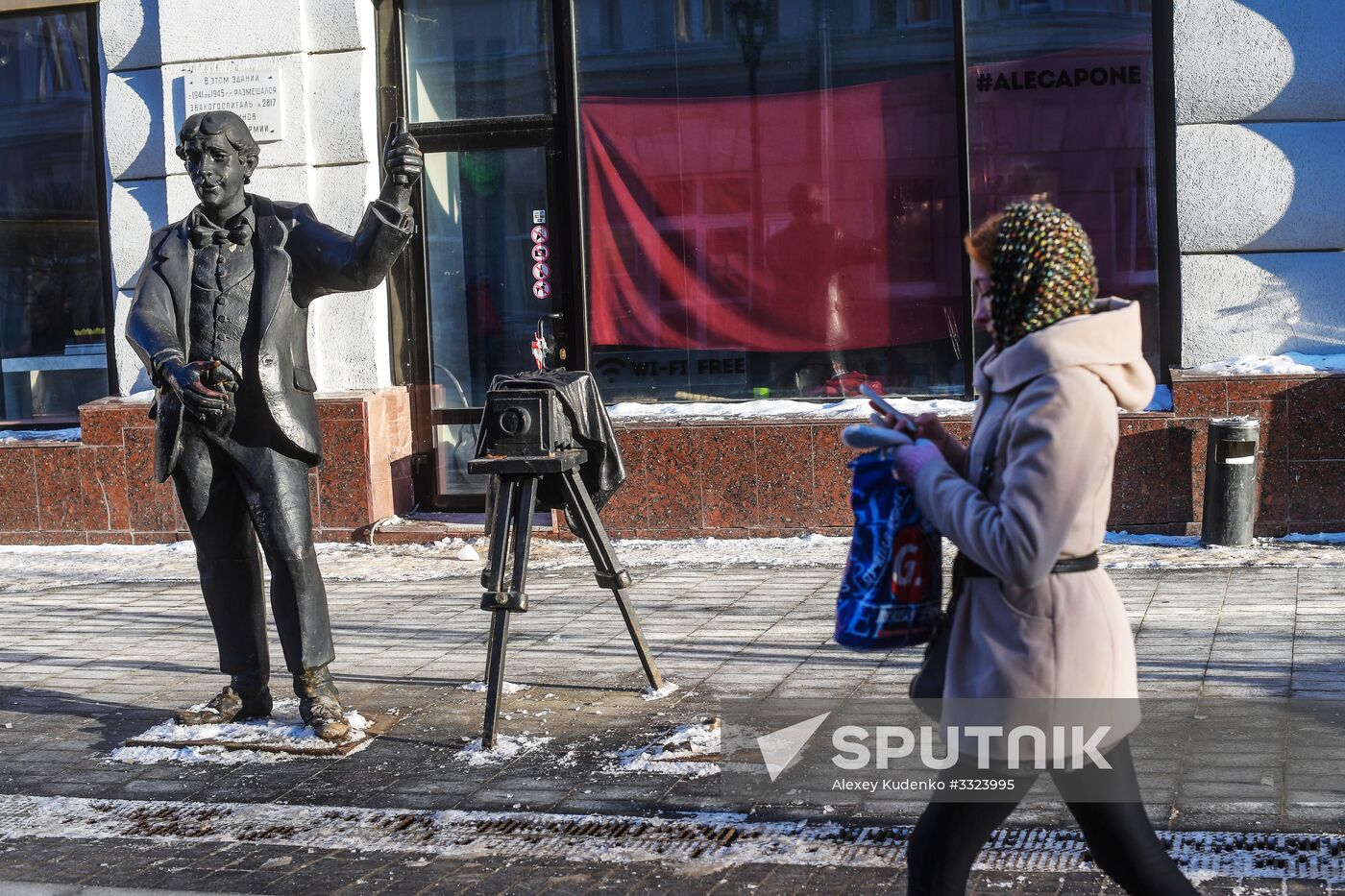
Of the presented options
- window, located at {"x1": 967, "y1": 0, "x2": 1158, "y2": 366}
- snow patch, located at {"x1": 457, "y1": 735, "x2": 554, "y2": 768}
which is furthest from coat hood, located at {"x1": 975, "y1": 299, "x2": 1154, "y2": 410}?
window, located at {"x1": 967, "y1": 0, "x2": 1158, "y2": 366}

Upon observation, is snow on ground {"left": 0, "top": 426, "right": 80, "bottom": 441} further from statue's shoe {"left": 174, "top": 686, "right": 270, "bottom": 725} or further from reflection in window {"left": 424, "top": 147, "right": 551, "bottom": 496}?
statue's shoe {"left": 174, "top": 686, "right": 270, "bottom": 725}

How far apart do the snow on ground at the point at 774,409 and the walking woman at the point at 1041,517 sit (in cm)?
648

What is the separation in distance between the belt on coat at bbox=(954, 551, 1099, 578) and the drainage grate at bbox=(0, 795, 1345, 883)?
1.44 metres

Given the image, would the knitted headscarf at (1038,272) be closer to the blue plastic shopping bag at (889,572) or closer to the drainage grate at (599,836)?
the blue plastic shopping bag at (889,572)

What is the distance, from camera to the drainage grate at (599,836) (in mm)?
4305

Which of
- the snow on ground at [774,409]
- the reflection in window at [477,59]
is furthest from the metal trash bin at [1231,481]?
the reflection in window at [477,59]

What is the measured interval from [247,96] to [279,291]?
17.1 ft

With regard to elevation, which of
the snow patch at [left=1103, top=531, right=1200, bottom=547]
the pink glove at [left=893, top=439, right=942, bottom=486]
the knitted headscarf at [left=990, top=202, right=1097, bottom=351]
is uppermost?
the knitted headscarf at [left=990, top=202, right=1097, bottom=351]

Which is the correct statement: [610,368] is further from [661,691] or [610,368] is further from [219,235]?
[219,235]

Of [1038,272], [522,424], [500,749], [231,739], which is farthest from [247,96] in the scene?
[1038,272]

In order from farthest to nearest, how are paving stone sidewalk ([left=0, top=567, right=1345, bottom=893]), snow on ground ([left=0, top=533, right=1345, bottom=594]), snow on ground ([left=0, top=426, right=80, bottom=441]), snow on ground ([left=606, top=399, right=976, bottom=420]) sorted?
snow on ground ([left=0, top=426, right=80, bottom=441]), snow on ground ([left=606, top=399, right=976, bottom=420]), snow on ground ([left=0, top=533, right=1345, bottom=594]), paving stone sidewalk ([left=0, top=567, right=1345, bottom=893])

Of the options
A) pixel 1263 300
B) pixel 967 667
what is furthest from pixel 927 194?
pixel 967 667

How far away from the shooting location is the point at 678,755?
5457mm

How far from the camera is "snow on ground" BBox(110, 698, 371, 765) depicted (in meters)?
5.77
